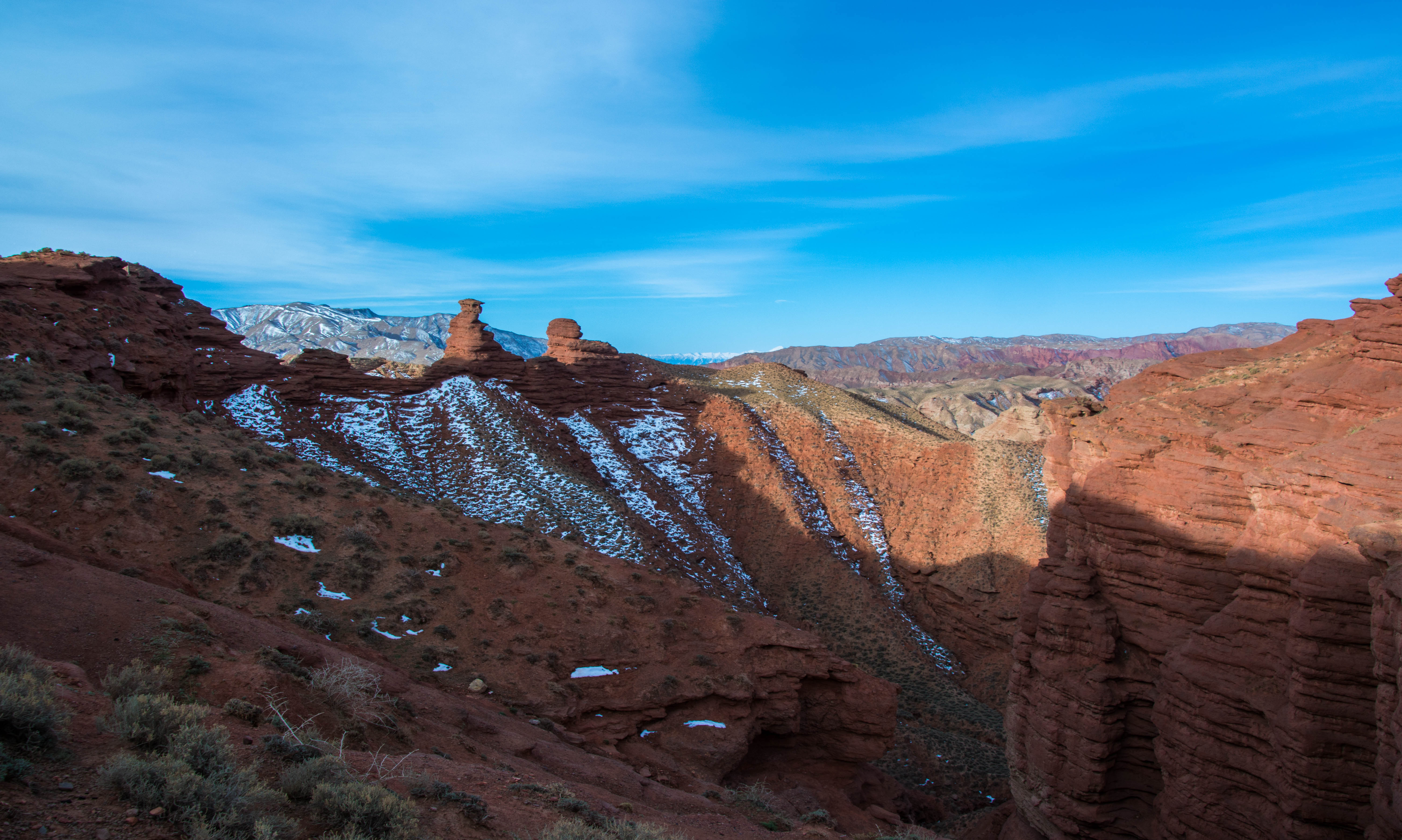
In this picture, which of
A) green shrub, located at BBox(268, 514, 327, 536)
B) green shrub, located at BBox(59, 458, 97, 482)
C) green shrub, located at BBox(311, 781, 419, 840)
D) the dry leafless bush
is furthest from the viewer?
green shrub, located at BBox(268, 514, 327, 536)

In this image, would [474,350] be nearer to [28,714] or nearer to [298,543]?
[298,543]

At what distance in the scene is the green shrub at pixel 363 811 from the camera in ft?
19.5

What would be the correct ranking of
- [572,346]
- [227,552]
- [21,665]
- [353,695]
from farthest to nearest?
[572,346] < [227,552] < [353,695] < [21,665]

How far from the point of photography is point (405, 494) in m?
26.9

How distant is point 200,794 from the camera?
5285mm

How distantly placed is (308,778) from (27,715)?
223 cm

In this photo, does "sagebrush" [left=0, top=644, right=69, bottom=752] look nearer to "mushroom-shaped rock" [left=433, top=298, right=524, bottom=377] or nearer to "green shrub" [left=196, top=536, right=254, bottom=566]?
"green shrub" [left=196, top=536, right=254, bottom=566]

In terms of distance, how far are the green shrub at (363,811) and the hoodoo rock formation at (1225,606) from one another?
517 inches

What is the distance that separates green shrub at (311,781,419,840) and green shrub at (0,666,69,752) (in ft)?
7.04

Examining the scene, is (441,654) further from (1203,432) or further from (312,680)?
(1203,432)

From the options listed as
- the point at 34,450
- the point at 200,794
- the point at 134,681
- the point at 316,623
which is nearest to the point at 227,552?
the point at 316,623

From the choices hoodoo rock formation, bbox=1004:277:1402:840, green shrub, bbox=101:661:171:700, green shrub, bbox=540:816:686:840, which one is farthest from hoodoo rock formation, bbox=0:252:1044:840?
hoodoo rock formation, bbox=1004:277:1402:840

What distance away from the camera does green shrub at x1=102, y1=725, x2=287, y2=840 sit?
505cm

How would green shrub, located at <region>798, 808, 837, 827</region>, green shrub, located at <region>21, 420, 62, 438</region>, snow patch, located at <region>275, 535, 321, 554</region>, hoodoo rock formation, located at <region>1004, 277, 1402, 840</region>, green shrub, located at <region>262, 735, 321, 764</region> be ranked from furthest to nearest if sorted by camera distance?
1. snow patch, located at <region>275, 535, 321, 554</region>
2. green shrub, located at <region>21, 420, 62, 438</region>
3. green shrub, located at <region>798, 808, 837, 827</region>
4. hoodoo rock formation, located at <region>1004, 277, 1402, 840</region>
5. green shrub, located at <region>262, 735, 321, 764</region>
